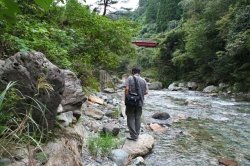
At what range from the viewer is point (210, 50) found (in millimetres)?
17938

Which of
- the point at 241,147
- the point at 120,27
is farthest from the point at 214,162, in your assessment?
the point at 120,27

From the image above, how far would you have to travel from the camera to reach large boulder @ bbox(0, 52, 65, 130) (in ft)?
6.57

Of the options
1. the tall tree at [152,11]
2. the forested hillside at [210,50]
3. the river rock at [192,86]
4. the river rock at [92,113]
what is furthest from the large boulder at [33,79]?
the tall tree at [152,11]

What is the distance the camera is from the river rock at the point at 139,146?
3688mm

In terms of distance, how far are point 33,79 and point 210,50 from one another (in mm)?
18268

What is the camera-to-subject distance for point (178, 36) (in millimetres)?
23516

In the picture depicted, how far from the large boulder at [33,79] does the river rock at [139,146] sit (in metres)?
1.82

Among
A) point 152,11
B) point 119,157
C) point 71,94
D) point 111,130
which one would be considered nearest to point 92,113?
point 111,130

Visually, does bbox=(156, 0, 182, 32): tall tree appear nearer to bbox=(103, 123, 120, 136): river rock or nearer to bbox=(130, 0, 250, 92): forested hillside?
bbox=(130, 0, 250, 92): forested hillside

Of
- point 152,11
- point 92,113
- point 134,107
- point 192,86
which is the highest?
point 152,11

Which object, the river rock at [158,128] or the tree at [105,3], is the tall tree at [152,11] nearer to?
the tree at [105,3]

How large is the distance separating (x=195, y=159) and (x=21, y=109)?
3.23m

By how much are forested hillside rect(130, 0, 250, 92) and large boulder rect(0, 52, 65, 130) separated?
731cm

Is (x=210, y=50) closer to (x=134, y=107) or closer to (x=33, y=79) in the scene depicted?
(x=134, y=107)
